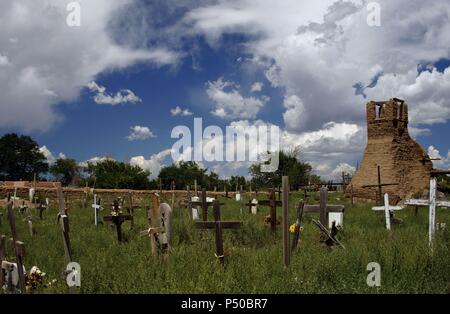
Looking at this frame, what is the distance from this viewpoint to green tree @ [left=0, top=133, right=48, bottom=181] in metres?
83.2

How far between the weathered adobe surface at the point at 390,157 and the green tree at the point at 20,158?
6597cm

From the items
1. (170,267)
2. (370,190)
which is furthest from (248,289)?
(370,190)

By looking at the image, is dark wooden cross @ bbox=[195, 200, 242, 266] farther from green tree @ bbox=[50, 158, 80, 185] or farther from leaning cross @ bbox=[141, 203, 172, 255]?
green tree @ bbox=[50, 158, 80, 185]

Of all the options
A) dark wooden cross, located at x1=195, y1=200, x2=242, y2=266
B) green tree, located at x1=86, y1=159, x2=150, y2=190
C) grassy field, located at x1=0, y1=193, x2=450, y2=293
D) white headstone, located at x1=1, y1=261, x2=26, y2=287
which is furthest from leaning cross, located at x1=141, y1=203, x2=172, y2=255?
green tree, located at x1=86, y1=159, x2=150, y2=190

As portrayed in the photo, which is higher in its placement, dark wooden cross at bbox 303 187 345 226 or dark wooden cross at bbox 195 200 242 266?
dark wooden cross at bbox 303 187 345 226

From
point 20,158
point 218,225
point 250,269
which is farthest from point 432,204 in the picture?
point 20,158

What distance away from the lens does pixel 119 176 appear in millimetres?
62750

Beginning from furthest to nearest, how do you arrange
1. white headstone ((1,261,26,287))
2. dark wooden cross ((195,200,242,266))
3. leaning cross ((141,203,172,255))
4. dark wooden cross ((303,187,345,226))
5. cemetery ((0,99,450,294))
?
dark wooden cross ((303,187,345,226)) → leaning cross ((141,203,172,255)) → dark wooden cross ((195,200,242,266)) → white headstone ((1,261,26,287)) → cemetery ((0,99,450,294))

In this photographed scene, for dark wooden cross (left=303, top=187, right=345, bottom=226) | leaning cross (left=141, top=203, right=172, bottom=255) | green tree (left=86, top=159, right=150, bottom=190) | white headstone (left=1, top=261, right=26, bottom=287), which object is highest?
green tree (left=86, top=159, right=150, bottom=190)

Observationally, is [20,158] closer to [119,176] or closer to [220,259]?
[119,176]

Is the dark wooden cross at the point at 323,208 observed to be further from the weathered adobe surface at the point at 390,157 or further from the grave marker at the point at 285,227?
the weathered adobe surface at the point at 390,157

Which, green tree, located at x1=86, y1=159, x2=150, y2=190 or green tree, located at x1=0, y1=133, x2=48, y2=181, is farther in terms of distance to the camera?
green tree, located at x1=0, y1=133, x2=48, y2=181

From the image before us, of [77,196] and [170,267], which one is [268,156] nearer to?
[77,196]
